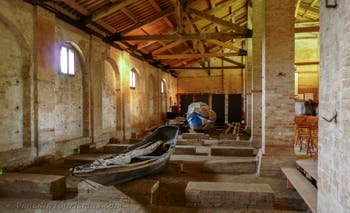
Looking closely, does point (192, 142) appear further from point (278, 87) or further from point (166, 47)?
point (166, 47)

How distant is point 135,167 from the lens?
512 centimetres

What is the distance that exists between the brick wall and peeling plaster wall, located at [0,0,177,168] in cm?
658

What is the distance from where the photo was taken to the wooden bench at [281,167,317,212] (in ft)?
13.2

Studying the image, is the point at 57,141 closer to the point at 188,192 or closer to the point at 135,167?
the point at 135,167

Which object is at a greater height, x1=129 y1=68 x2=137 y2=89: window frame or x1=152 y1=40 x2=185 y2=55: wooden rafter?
x1=152 y1=40 x2=185 y2=55: wooden rafter

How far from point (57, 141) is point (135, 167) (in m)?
4.28

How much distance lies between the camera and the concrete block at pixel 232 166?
711cm

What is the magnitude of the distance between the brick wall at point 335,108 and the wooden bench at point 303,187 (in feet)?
1.46

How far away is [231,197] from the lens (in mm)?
4742

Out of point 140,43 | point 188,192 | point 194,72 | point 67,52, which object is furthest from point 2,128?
point 194,72

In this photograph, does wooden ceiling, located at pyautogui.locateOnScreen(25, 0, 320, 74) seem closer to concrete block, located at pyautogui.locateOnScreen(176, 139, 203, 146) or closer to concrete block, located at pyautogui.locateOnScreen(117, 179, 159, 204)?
concrete block, located at pyautogui.locateOnScreen(176, 139, 203, 146)

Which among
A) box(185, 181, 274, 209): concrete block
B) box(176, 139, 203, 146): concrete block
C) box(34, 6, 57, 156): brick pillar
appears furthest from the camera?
box(176, 139, 203, 146): concrete block

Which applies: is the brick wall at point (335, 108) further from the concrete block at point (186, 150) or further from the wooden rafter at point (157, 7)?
the wooden rafter at point (157, 7)

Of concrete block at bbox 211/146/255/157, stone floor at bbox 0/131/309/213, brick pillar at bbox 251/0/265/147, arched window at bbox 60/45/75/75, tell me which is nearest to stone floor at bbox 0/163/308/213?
stone floor at bbox 0/131/309/213
